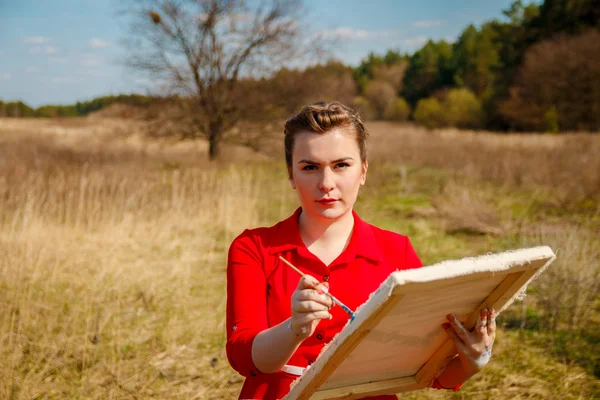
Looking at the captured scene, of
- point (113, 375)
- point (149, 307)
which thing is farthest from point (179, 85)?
point (113, 375)

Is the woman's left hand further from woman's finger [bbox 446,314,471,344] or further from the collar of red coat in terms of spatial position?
the collar of red coat

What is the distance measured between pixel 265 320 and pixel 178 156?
16.1m

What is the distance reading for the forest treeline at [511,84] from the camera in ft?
51.5

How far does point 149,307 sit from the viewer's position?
436cm

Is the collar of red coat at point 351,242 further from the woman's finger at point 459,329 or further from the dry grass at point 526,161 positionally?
the dry grass at point 526,161

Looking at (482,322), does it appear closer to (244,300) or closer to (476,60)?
(244,300)

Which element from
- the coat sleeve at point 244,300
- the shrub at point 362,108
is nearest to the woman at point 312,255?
the coat sleeve at point 244,300

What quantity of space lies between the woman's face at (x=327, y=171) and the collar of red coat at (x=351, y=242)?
4.3 inches

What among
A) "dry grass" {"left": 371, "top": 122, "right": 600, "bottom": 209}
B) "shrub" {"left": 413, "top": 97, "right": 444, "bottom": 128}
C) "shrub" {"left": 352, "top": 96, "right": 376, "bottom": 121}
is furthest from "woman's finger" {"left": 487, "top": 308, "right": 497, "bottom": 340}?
"shrub" {"left": 413, "top": 97, "right": 444, "bottom": 128}

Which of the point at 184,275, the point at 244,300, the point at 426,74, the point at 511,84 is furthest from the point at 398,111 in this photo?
the point at 244,300

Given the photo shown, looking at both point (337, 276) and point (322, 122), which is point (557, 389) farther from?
point (322, 122)

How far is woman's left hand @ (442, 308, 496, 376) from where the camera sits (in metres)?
1.30

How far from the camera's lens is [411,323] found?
122 cm

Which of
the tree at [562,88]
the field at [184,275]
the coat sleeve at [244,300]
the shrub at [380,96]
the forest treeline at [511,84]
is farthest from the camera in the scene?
the shrub at [380,96]
